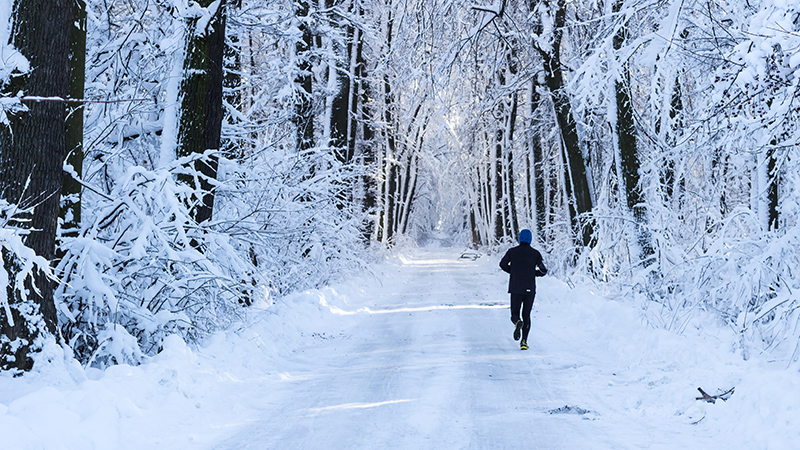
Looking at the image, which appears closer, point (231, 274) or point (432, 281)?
point (231, 274)

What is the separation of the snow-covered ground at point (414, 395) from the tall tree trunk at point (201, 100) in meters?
2.20

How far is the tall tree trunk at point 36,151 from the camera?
5113 mm

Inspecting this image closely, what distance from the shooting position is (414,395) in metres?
6.10

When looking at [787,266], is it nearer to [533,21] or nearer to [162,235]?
[162,235]

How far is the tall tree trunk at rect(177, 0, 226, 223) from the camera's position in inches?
312

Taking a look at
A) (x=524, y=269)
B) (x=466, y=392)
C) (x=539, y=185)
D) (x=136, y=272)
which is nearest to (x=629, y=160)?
(x=524, y=269)

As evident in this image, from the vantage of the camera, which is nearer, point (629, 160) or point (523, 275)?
point (523, 275)

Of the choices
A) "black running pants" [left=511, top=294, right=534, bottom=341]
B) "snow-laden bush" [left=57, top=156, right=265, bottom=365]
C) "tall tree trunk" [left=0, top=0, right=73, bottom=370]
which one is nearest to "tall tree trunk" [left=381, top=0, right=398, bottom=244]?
"black running pants" [left=511, top=294, right=534, bottom=341]

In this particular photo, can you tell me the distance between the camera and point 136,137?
816 centimetres

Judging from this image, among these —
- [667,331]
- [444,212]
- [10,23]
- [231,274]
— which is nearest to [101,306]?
[231,274]

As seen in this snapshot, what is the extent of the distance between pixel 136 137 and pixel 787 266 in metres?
8.59

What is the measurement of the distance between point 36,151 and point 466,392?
4.68 metres

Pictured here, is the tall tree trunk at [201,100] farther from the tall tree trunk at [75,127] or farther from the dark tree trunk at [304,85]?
the dark tree trunk at [304,85]

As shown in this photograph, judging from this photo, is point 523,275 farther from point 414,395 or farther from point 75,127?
point 75,127
